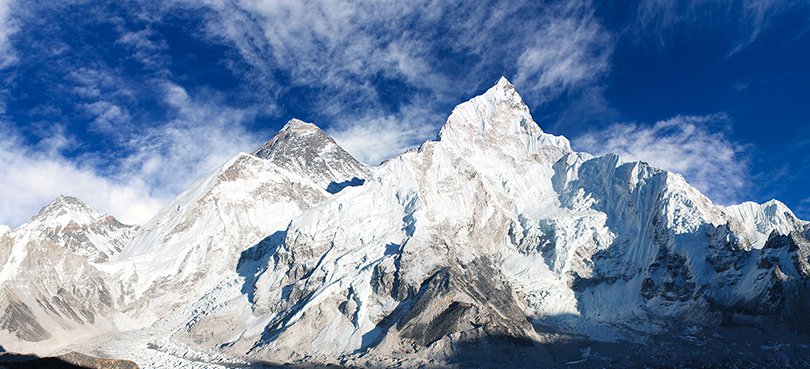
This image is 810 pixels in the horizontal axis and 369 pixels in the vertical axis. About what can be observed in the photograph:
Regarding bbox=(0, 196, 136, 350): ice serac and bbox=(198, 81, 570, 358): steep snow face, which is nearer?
bbox=(198, 81, 570, 358): steep snow face

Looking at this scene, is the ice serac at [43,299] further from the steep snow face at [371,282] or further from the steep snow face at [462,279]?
the steep snow face at [371,282]

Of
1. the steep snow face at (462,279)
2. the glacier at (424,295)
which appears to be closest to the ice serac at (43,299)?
the glacier at (424,295)

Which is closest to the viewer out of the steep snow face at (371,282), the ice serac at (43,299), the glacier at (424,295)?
the glacier at (424,295)

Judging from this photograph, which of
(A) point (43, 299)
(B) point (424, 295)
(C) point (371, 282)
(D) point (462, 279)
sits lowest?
(A) point (43, 299)

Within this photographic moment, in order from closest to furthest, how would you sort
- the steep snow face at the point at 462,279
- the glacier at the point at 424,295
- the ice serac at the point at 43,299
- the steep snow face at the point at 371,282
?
the glacier at the point at 424,295, the steep snow face at the point at 371,282, the steep snow face at the point at 462,279, the ice serac at the point at 43,299

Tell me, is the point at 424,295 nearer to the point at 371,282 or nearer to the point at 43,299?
the point at 371,282

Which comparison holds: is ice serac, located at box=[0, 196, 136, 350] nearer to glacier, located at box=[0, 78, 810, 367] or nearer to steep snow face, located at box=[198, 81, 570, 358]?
glacier, located at box=[0, 78, 810, 367]

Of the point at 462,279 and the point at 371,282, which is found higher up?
the point at 462,279

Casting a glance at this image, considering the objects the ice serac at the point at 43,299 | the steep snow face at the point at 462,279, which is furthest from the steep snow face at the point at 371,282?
the ice serac at the point at 43,299

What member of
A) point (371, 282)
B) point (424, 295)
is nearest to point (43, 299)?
point (371, 282)

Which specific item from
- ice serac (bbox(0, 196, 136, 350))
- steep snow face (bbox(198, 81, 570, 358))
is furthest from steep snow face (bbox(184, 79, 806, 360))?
ice serac (bbox(0, 196, 136, 350))

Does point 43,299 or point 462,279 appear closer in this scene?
point 462,279

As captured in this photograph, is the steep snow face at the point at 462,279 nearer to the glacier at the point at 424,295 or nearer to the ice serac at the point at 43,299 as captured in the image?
the glacier at the point at 424,295

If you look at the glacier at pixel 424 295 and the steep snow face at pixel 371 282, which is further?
the steep snow face at pixel 371 282
